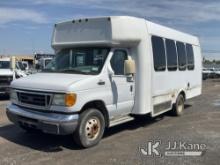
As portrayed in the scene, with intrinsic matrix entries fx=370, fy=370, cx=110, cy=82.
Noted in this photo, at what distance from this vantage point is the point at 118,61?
28.5ft

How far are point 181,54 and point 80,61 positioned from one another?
508 cm

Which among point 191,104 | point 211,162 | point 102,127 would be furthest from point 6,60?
point 211,162

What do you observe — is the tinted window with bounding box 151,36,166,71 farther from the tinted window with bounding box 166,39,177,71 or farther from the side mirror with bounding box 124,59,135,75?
the side mirror with bounding box 124,59,135,75

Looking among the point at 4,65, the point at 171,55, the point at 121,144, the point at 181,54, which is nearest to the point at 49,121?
the point at 121,144

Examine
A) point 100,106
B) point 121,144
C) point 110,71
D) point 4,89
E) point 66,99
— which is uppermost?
point 110,71

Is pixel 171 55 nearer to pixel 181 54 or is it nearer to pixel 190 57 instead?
pixel 181 54

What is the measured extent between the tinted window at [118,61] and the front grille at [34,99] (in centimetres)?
180

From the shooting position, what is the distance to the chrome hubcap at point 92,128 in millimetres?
7746

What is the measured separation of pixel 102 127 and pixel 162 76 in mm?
3239

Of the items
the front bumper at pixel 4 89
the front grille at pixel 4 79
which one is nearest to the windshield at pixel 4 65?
the front grille at pixel 4 79

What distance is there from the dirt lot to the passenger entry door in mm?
724

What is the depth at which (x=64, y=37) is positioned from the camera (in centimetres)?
923

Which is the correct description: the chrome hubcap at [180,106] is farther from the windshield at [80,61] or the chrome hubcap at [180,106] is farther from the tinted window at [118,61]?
the windshield at [80,61]

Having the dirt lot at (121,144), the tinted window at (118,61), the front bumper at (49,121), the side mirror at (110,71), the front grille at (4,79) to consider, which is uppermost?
Result: the tinted window at (118,61)
